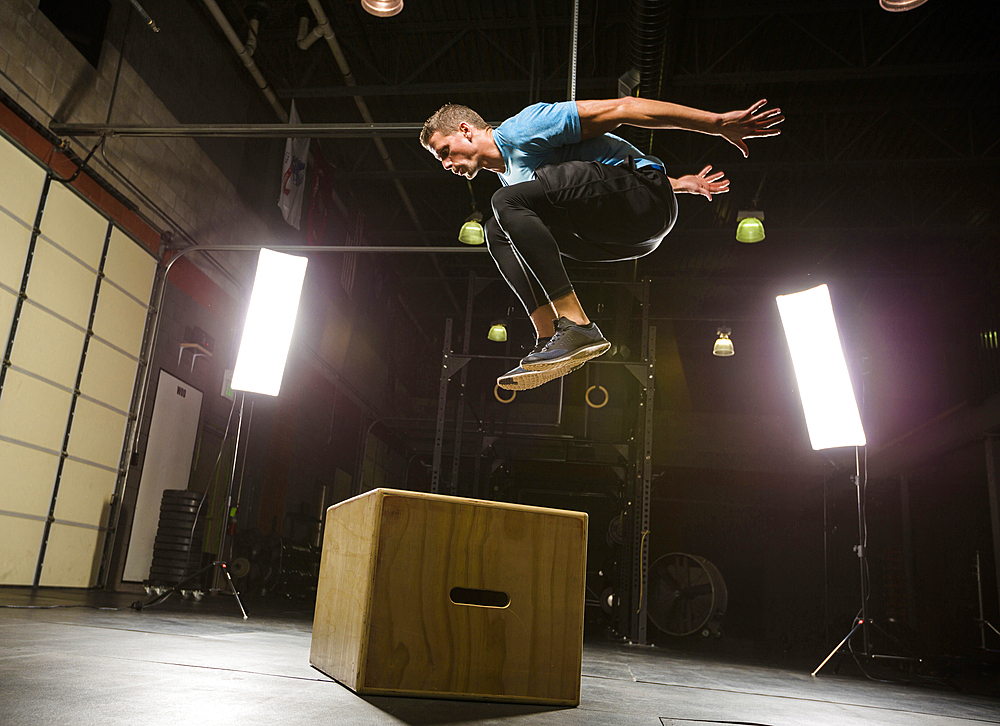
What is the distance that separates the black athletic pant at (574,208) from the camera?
217 cm

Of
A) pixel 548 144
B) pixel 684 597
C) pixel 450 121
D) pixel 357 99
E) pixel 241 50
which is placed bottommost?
pixel 684 597

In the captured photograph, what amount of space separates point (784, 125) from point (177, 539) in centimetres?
856

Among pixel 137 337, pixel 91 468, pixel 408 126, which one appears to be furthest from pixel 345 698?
pixel 137 337

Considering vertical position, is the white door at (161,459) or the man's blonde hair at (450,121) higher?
the man's blonde hair at (450,121)

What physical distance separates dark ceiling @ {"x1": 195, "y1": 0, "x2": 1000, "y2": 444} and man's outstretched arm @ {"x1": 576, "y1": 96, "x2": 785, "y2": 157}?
4.37m

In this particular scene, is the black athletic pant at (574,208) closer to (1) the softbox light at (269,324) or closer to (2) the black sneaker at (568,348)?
(2) the black sneaker at (568,348)

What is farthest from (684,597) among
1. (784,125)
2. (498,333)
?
(784,125)

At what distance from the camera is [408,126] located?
4.22 metres

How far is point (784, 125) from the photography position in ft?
29.2

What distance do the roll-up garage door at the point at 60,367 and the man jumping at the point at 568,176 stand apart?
457 centimetres

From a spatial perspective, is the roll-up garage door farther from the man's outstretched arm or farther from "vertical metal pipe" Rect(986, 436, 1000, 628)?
"vertical metal pipe" Rect(986, 436, 1000, 628)

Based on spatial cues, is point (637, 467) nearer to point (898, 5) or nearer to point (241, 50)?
point (898, 5)

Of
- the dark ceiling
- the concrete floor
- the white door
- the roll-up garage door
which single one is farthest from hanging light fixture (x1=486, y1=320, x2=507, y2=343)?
the concrete floor

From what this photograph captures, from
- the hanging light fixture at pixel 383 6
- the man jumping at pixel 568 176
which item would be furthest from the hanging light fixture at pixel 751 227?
the man jumping at pixel 568 176
